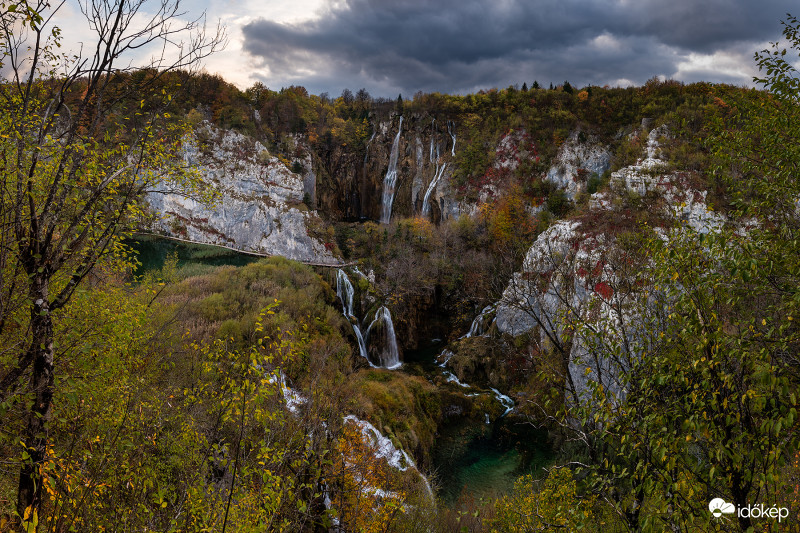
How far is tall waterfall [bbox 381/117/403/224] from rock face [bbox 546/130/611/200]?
22.9 metres

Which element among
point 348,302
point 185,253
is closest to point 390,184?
point 185,253

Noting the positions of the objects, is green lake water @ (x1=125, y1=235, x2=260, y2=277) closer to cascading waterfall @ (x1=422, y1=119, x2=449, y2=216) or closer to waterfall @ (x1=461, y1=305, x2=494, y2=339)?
cascading waterfall @ (x1=422, y1=119, x2=449, y2=216)

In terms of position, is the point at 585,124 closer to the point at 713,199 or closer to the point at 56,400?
the point at 713,199

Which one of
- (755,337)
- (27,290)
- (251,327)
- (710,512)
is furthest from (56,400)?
(251,327)

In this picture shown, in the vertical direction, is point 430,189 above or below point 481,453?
above

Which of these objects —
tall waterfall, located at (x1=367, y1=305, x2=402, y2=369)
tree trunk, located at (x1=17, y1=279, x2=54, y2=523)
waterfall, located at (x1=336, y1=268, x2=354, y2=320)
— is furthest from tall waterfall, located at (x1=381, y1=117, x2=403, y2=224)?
tree trunk, located at (x1=17, y1=279, x2=54, y2=523)

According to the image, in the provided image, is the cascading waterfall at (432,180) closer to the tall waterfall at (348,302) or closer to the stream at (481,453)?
the tall waterfall at (348,302)

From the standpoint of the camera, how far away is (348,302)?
32.8 m

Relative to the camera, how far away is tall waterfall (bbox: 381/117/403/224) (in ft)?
194

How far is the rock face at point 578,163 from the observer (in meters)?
43.4

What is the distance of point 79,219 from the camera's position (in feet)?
17.1

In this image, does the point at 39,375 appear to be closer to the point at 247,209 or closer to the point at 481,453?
the point at 481,453

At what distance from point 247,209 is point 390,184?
20.8 meters

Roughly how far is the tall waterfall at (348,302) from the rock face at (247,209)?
54.9 ft
